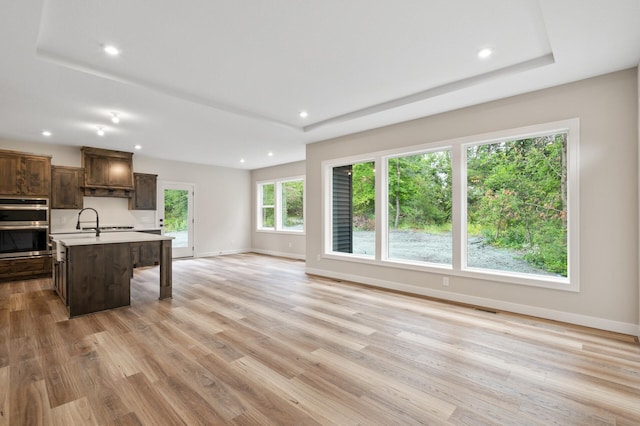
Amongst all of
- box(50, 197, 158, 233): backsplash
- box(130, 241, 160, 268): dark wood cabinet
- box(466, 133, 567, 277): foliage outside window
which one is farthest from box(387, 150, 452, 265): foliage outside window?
box(50, 197, 158, 233): backsplash

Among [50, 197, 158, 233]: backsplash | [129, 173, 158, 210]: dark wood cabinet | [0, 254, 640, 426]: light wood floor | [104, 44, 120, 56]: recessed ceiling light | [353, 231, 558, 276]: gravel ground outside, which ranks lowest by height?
[0, 254, 640, 426]: light wood floor

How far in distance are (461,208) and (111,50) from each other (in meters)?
4.23

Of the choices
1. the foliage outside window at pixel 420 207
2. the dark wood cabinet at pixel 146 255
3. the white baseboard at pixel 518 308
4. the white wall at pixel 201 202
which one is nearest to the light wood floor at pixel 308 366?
the white baseboard at pixel 518 308

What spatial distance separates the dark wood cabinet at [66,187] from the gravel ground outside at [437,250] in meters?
5.59

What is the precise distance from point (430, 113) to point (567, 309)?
2.83 m

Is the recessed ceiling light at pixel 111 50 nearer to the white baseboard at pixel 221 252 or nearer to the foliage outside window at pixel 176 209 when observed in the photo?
the foliage outside window at pixel 176 209

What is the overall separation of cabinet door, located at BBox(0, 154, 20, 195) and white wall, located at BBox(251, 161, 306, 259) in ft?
17.1

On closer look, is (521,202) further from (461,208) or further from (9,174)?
(9,174)

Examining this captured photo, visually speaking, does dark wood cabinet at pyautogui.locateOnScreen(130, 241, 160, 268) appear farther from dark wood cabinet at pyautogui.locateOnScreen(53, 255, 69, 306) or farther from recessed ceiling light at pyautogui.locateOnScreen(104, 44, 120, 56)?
recessed ceiling light at pyautogui.locateOnScreen(104, 44, 120, 56)

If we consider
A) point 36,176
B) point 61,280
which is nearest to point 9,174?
point 36,176

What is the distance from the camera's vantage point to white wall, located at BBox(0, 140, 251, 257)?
20.6ft

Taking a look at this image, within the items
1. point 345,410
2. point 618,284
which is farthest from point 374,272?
point 345,410

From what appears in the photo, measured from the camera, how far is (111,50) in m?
2.78

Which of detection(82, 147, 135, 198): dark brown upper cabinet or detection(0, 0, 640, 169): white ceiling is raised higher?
detection(0, 0, 640, 169): white ceiling
